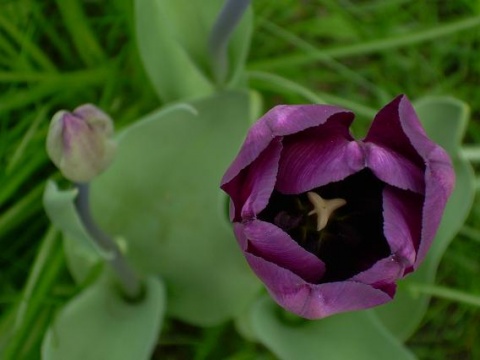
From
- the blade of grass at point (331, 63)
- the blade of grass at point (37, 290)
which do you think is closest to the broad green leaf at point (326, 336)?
the blade of grass at point (37, 290)

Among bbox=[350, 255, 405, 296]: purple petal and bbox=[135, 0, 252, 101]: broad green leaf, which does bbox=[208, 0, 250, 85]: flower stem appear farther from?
bbox=[350, 255, 405, 296]: purple petal

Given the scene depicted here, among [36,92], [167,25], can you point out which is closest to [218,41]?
[167,25]

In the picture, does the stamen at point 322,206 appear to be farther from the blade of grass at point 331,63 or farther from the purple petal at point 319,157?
the blade of grass at point 331,63

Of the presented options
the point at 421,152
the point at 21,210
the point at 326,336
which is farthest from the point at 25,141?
the point at 421,152

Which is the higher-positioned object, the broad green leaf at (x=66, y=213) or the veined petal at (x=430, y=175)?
the veined petal at (x=430, y=175)

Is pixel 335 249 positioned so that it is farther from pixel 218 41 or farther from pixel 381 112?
pixel 218 41

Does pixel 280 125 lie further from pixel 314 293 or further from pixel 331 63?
pixel 331 63
